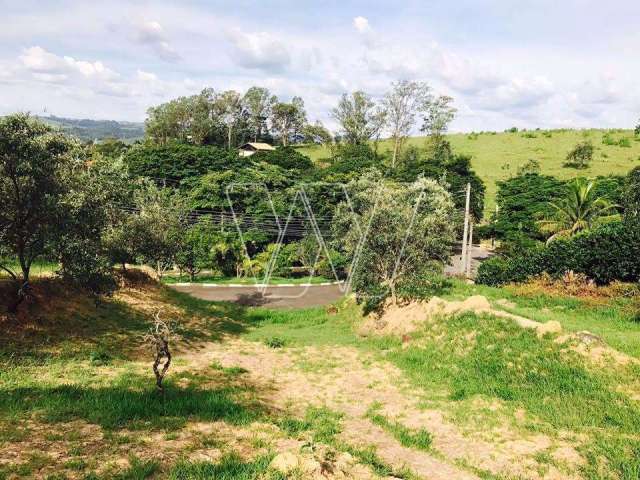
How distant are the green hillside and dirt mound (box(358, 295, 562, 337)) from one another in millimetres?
49810

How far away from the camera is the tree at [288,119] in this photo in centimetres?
11338

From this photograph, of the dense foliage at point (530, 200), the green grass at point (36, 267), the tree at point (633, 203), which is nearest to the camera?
the green grass at point (36, 267)

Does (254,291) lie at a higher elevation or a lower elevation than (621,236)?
lower

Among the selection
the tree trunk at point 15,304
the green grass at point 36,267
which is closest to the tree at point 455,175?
the green grass at point 36,267

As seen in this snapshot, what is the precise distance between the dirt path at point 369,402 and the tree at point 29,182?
27.0 feet

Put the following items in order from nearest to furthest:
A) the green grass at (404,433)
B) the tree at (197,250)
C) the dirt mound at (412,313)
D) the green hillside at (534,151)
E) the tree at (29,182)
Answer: the green grass at (404,433) → the tree at (29,182) → the dirt mound at (412,313) → the tree at (197,250) → the green hillside at (534,151)

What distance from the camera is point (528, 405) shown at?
14.1 metres

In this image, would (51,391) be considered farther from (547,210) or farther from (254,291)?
(547,210)

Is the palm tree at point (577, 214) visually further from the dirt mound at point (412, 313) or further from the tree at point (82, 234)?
the tree at point (82, 234)

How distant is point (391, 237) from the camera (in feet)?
81.7

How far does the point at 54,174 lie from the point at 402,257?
18129 millimetres

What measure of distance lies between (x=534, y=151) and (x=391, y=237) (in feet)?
255

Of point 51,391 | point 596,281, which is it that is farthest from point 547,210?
point 51,391

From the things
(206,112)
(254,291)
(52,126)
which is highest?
(206,112)
